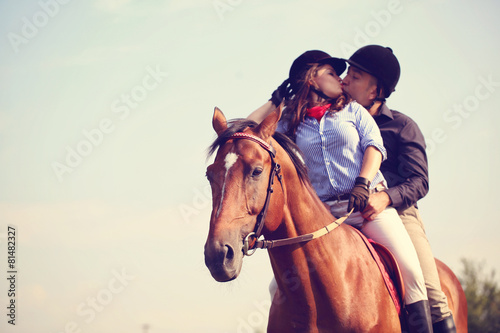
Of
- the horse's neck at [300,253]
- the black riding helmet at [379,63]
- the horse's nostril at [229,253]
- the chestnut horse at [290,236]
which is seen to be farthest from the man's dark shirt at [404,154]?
the horse's nostril at [229,253]

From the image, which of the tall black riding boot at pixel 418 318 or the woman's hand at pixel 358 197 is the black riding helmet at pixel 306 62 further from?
the tall black riding boot at pixel 418 318

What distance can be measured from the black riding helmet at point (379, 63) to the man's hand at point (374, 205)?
1590 mm

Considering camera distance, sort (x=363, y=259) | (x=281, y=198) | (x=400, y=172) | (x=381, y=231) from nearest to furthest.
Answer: (x=281, y=198) < (x=363, y=259) < (x=381, y=231) < (x=400, y=172)

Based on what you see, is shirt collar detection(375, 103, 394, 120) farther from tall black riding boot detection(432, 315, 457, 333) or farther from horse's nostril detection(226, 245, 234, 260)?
horse's nostril detection(226, 245, 234, 260)

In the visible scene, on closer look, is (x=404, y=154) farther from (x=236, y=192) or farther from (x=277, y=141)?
(x=236, y=192)

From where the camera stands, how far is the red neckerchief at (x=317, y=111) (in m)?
5.06

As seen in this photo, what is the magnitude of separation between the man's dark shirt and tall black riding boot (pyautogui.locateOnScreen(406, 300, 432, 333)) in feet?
3.63

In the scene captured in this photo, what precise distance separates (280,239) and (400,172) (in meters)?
2.18

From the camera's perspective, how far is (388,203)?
5.04 m

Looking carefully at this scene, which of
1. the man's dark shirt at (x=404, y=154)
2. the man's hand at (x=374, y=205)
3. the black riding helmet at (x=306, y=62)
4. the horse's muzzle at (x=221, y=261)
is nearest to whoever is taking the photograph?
the horse's muzzle at (x=221, y=261)

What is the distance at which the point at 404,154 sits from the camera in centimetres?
584

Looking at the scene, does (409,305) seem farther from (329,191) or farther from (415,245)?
(329,191)

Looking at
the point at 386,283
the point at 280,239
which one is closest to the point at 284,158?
the point at 280,239

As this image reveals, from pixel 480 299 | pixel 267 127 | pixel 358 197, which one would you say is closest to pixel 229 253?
pixel 267 127
